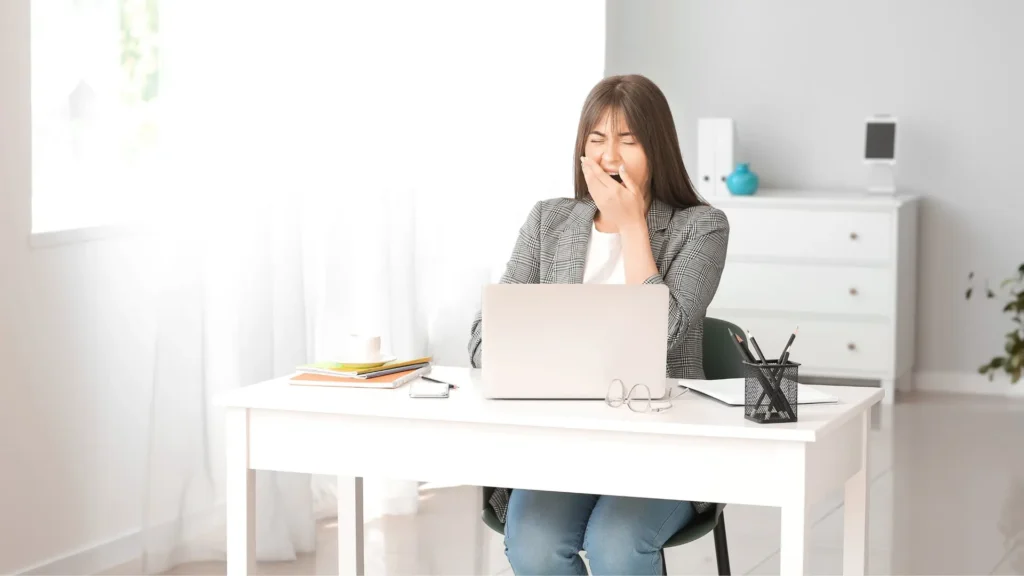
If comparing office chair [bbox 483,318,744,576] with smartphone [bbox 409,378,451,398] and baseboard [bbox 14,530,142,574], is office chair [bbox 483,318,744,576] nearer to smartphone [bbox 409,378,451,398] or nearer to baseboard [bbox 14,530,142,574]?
smartphone [bbox 409,378,451,398]

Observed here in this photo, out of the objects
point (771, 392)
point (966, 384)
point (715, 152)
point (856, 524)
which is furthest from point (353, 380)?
point (966, 384)

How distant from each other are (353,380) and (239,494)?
283 millimetres

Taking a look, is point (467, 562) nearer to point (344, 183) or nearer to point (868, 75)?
point (344, 183)

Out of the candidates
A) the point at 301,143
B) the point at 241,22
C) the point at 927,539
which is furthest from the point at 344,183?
the point at 927,539

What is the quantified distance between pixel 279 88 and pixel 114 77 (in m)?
0.45

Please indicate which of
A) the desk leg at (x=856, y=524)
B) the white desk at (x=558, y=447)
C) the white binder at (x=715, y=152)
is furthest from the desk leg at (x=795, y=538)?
the white binder at (x=715, y=152)

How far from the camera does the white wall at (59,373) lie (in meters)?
3.07

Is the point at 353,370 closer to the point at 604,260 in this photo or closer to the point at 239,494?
the point at 239,494

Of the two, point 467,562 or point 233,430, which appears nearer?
point 233,430

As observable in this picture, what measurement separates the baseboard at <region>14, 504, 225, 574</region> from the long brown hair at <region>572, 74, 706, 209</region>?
1.57m

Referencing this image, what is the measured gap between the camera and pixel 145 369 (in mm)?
3506

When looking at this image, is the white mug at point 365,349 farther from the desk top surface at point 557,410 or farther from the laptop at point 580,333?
the laptop at point 580,333

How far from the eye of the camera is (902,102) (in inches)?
250

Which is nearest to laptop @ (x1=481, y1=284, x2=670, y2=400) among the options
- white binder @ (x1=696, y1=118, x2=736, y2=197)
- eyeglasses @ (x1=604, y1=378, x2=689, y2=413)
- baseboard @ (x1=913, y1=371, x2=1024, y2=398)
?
eyeglasses @ (x1=604, y1=378, x2=689, y2=413)
